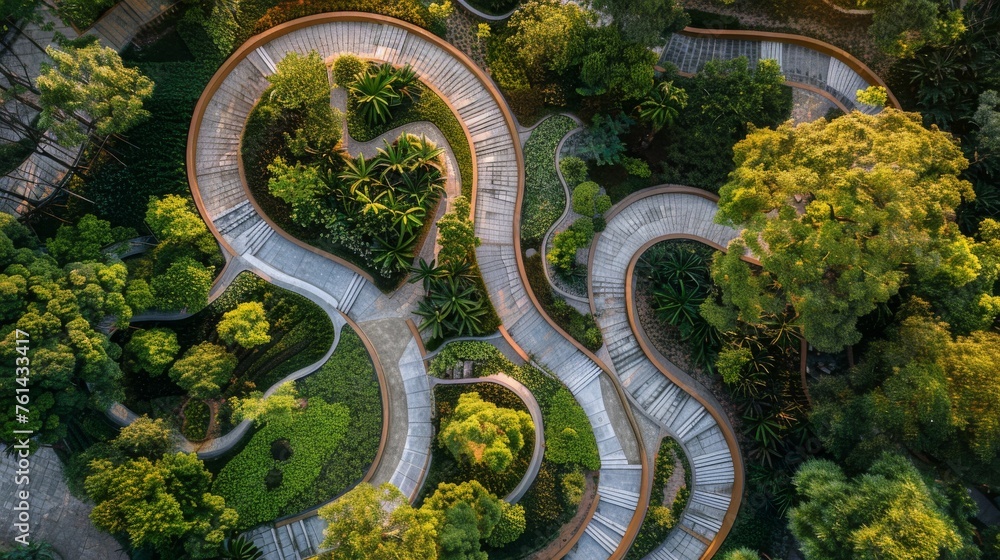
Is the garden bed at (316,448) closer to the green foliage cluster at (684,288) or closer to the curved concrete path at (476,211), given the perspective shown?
the curved concrete path at (476,211)

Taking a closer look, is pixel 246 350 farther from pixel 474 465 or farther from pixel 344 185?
pixel 474 465

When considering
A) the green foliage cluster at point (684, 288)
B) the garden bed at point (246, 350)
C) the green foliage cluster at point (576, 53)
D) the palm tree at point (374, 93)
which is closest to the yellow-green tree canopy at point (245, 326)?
the garden bed at point (246, 350)

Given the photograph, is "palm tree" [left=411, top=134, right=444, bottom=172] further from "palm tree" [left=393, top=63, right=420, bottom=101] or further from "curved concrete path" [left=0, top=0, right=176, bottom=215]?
"curved concrete path" [left=0, top=0, right=176, bottom=215]

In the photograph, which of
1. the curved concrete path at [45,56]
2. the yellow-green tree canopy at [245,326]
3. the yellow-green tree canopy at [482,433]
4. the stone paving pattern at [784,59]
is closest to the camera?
the yellow-green tree canopy at [482,433]

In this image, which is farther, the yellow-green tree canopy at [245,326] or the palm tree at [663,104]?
the palm tree at [663,104]

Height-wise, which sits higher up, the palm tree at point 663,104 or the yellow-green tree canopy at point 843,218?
the palm tree at point 663,104

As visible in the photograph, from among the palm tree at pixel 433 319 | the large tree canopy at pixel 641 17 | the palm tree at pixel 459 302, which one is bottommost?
the palm tree at pixel 433 319

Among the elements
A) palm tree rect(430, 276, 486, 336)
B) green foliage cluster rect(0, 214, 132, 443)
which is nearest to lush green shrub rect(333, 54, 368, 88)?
palm tree rect(430, 276, 486, 336)
